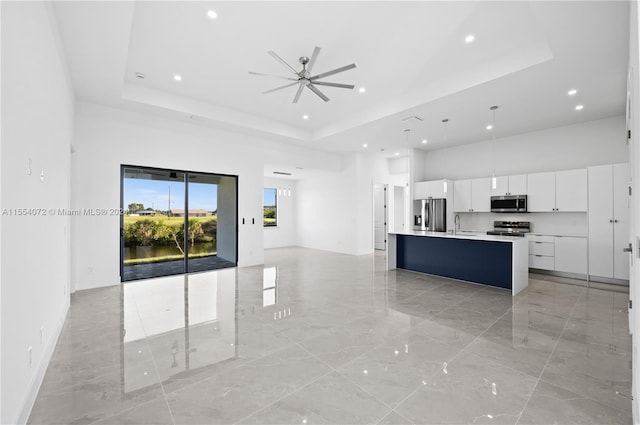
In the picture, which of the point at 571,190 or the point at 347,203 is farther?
the point at 347,203

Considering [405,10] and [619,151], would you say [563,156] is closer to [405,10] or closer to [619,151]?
[619,151]

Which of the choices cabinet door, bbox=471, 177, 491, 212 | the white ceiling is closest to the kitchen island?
cabinet door, bbox=471, 177, 491, 212

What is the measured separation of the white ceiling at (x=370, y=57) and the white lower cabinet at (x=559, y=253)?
240 cm

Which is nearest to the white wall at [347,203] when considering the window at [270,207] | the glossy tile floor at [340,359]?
the window at [270,207]

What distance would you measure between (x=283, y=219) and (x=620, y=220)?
887 centimetres

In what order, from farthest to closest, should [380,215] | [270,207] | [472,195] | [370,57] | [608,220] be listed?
[270,207] → [380,215] → [472,195] → [608,220] → [370,57]

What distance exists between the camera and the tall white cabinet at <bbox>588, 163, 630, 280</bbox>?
5.18 meters

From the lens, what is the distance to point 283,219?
1102 centimetres

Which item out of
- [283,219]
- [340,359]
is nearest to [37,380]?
[340,359]

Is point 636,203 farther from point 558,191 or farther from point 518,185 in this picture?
point 518,185

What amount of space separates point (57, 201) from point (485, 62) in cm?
563

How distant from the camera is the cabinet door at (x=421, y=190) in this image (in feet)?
26.4

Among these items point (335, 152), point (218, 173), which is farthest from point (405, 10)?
point (335, 152)

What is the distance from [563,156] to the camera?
6270mm
